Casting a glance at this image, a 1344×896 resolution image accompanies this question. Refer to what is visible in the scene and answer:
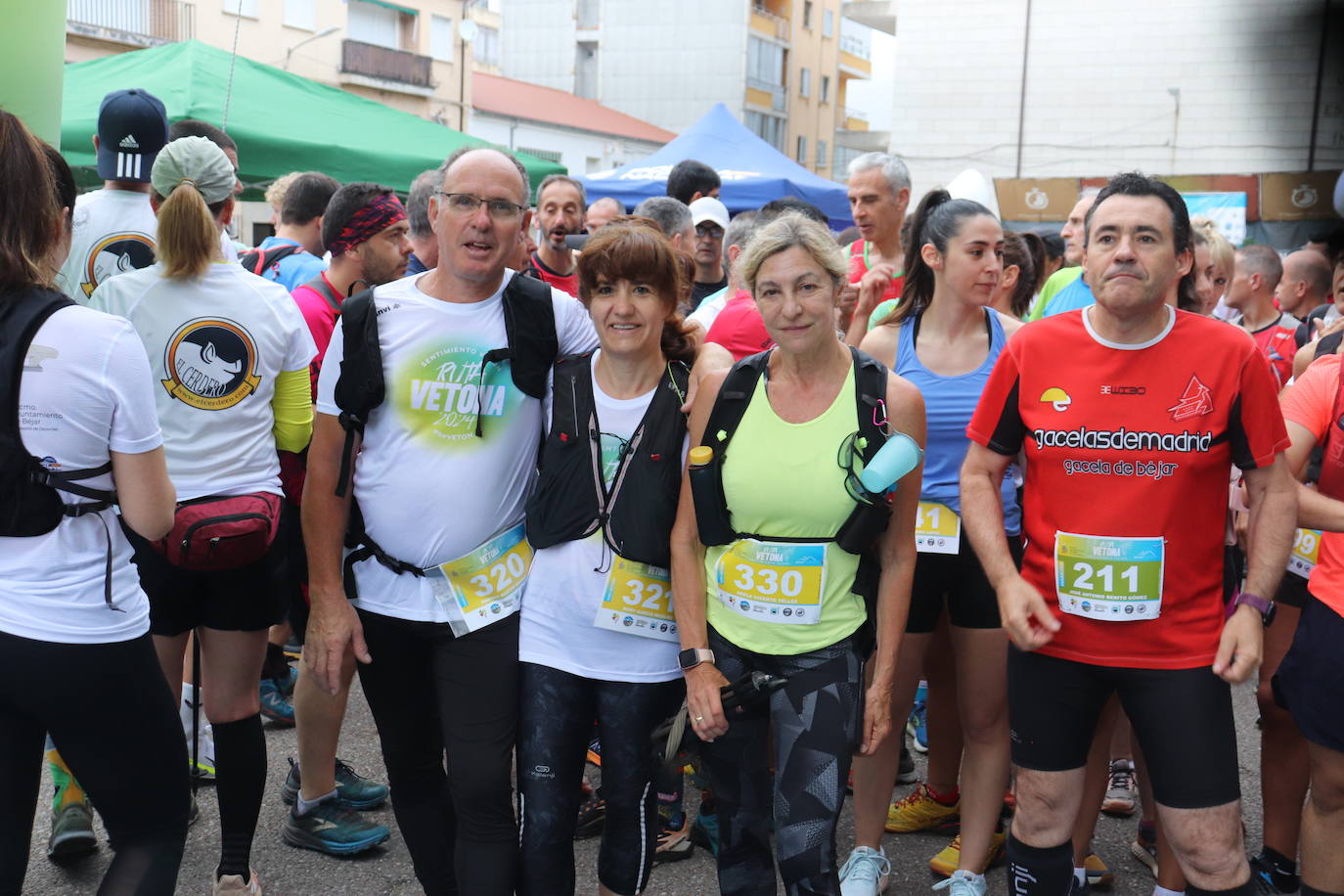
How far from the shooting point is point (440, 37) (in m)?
35.8

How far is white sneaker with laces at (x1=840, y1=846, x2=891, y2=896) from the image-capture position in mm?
3205

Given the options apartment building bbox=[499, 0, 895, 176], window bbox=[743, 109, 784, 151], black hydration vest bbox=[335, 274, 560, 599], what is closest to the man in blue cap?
black hydration vest bbox=[335, 274, 560, 599]

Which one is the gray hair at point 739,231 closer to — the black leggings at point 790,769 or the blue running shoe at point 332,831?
the black leggings at point 790,769

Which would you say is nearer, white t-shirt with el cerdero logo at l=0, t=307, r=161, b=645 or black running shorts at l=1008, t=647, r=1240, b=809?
white t-shirt with el cerdero logo at l=0, t=307, r=161, b=645

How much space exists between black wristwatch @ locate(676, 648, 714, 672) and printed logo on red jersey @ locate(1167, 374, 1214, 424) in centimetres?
115

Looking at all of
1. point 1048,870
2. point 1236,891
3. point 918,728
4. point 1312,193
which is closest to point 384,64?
point 918,728

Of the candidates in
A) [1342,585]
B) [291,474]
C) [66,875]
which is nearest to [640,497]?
[291,474]

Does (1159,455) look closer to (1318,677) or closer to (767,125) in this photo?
(1318,677)

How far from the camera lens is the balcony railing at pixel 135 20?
26.4 metres

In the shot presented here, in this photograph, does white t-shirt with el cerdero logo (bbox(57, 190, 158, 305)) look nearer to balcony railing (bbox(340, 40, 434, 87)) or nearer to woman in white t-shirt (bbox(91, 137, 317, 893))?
woman in white t-shirt (bbox(91, 137, 317, 893))

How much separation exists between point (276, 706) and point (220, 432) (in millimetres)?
1990

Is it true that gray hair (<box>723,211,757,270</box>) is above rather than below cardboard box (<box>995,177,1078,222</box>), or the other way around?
below

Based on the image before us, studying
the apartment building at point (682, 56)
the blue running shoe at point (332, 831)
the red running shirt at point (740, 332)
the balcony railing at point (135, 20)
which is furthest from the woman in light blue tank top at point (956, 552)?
the apartment building at point (682, 56)

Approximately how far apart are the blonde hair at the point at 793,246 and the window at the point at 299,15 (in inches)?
1234
